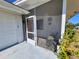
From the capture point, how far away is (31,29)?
7547 millimetres

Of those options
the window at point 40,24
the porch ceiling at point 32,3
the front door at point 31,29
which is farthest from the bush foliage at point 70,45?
the porch ceiling at point 32,3

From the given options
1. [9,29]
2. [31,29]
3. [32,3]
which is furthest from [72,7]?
[9,29]

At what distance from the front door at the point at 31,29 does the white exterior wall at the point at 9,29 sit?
2.80ft

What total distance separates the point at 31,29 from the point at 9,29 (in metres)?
1.86

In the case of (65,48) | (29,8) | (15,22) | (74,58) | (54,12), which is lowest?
(74,58)

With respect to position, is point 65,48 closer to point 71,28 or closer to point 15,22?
point 71,28

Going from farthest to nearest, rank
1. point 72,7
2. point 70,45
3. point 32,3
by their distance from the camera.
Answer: point 32,3, point 72,7, point 70,45

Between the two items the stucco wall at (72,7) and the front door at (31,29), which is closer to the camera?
the stucco wall at (72,7)

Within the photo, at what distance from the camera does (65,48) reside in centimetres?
383

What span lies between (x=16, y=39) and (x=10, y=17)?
205 cm

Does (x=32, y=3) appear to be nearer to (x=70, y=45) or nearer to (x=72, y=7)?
(x=72, y=7)

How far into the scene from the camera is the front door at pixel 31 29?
693 centimetres

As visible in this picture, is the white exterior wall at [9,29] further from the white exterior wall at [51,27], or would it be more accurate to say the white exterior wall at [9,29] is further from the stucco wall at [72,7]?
the stucco wall at [72,7]

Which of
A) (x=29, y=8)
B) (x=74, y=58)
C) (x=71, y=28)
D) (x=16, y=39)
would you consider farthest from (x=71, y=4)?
(x=16, y=39)
